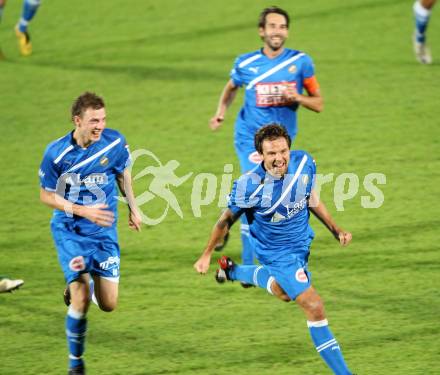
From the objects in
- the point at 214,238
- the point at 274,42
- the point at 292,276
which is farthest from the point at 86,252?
the point at 274,42

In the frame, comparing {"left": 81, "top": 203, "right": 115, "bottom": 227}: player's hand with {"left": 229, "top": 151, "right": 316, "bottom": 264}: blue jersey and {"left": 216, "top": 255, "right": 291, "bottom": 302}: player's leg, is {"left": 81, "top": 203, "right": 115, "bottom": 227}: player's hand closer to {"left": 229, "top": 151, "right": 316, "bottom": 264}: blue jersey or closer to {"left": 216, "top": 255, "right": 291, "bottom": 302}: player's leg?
{"left": 229, "top": 151, "right": 316, "bottom": 264}: blue jersey

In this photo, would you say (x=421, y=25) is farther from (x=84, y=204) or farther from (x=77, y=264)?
(x=77, y=264)

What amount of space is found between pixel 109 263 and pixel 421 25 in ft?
27.8

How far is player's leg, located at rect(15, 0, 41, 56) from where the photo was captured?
1652cm

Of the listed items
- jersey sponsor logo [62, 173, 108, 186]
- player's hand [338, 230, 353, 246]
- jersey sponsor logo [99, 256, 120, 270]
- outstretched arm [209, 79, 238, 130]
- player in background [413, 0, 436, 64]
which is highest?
player in background [413, 0, 436, 64]

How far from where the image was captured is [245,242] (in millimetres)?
9484

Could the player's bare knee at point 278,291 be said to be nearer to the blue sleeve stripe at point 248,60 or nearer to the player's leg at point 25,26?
the blue sleeve stripe at point 248,60

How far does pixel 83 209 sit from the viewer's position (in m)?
7.33

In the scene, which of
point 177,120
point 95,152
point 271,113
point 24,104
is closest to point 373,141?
point 177,120

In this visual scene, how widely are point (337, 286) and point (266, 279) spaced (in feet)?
5.21

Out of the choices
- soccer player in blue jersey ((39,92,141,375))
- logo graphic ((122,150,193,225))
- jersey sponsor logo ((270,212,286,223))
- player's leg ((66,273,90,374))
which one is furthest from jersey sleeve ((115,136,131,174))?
logo graphic ((122,150,193,225))

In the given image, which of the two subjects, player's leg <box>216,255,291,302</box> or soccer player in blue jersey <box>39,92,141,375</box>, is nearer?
soccer player in blue jersey <box>39,92,141,375</box>

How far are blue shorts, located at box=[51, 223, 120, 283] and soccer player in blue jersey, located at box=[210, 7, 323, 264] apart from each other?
6.27 ft

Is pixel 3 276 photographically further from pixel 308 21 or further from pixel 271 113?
pixel 308 21
